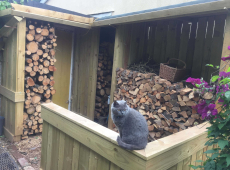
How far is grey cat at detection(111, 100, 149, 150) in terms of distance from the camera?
3.86ft

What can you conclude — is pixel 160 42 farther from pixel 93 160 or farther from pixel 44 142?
pixel 93 160

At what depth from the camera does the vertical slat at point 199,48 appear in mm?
3417

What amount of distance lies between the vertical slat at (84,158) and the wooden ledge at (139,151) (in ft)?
0.19

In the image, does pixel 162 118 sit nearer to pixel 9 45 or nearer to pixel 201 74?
pixel 201 74

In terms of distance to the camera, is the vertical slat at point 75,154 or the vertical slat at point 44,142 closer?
the vertical slat at point 75,154

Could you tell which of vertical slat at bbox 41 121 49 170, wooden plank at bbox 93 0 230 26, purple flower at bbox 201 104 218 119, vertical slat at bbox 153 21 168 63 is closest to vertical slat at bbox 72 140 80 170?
vertical slat at bbox 41 121 49 170

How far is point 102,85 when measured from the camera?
4.79 meters

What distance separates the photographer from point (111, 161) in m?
1.33

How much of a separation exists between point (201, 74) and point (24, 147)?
11.6 ft

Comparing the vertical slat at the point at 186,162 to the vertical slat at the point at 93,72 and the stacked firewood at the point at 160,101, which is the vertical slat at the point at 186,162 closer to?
the stacked firewood at the point at 160,101

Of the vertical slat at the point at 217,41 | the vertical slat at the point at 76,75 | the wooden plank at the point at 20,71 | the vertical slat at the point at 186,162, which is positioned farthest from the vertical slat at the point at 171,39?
the wooden plank at the point at 20,71

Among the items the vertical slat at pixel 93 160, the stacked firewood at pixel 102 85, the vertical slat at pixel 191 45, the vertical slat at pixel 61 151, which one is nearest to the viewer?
the vertical slat at pixel 93 160

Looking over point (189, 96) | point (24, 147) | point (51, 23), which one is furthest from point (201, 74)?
point (24, 147)

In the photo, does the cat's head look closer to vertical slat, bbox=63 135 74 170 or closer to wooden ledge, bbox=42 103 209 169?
wooden ledge, bbox=42 103 209 169
